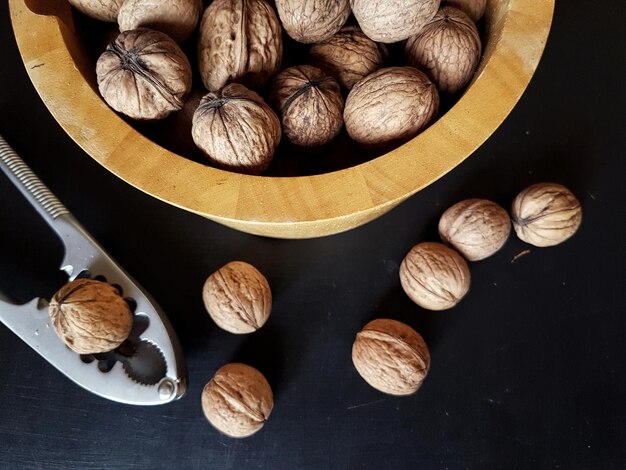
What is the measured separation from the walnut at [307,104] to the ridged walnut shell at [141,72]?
0.11 meters

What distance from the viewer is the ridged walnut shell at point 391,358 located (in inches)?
30.0

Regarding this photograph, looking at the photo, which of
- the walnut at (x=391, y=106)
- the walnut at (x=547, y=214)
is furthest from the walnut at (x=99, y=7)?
the walnut at (x=547, y=214)

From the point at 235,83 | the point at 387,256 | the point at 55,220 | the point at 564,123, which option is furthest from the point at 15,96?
the point at 564,123

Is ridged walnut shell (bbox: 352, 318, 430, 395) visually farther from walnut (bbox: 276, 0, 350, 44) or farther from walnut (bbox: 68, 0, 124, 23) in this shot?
walnut (bbox: 68, 0, 124, 23)

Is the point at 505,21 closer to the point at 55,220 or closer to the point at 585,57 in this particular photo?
the point at 585,57

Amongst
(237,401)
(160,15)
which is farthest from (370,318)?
(160,15)

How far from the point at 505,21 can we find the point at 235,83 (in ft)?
0.94

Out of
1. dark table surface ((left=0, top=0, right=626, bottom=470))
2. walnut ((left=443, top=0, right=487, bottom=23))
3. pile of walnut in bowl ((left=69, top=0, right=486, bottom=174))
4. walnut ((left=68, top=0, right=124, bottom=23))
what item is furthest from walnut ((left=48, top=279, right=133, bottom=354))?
walnut ((left=443, top=0, right=487, bottom=23))

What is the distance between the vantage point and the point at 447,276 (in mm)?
781

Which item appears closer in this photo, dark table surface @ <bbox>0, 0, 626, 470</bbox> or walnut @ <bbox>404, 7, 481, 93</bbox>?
walnut @ <bbox>404, 7, 481, 93</bbox>

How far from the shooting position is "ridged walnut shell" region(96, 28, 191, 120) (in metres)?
0.64

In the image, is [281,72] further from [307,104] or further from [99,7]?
[99,7]

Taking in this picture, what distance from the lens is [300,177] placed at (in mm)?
613

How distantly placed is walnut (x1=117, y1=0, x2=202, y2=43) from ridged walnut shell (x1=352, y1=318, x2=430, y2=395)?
0.41 metres
